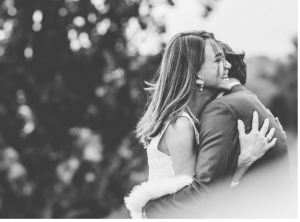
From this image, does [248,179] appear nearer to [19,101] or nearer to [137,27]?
[137,27]

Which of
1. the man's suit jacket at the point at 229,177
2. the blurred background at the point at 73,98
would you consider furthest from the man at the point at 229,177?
the blurred background at the point at 73,98

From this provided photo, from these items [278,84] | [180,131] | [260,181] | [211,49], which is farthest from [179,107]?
[278,84]

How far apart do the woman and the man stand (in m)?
0.10

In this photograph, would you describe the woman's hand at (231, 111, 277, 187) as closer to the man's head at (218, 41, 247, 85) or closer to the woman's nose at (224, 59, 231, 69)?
the woman's nose at (224, 59, 231, 69)

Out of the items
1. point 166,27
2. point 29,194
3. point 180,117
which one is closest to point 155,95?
point 180,117

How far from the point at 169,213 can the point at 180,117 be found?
0.54m

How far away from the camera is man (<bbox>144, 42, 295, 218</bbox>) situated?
218 cm

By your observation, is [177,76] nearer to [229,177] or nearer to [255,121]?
[255,121]

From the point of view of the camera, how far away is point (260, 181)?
2.27 m

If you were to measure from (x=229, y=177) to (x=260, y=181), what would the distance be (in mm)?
199

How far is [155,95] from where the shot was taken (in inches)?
104

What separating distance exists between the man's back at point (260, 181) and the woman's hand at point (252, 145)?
40 millimetres

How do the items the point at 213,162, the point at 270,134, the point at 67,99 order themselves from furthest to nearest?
the point at 67,99 → the point at 270,134 → the point at 213,162

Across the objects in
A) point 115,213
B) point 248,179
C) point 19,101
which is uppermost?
point 248,179
